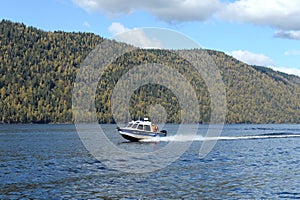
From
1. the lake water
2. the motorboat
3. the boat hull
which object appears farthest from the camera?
the motorboat

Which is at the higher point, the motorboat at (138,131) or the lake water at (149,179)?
the motorboat at (138,131)

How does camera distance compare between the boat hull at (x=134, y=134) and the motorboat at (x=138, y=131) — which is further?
the motorboat at (x=138, y=131)

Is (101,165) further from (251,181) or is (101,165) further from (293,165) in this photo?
(293,165)

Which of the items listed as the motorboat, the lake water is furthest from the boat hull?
the lake water

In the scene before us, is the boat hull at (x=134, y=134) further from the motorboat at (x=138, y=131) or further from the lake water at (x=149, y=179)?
the lake water at (x=149, y=179)

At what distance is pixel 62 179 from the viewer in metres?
49.8

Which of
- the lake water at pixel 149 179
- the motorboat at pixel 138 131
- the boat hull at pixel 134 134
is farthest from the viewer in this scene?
the motorboat at pixel 138 131

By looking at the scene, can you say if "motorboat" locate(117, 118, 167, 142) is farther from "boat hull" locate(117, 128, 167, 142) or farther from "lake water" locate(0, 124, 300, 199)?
"lake water" locate(0, 124, 300, 199)

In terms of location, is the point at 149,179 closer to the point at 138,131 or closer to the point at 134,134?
the point at 134,134

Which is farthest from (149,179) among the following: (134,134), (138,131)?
(138,131)

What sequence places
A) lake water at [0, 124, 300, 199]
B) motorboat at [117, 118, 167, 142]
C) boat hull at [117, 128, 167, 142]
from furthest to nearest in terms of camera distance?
1. motorboat at [117, 118, 167, 142]
2. boat hull at [117, 128, 167, 142]
3. lake water at [0, 124, 300, 199]

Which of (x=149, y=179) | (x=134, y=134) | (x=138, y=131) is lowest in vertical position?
(x=149, y=179)

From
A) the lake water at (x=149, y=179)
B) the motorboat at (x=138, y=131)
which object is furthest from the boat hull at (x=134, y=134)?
the lake water at (x=149, y=179)

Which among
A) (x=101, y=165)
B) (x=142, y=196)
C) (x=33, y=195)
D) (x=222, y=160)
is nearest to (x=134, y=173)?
(x=101, y=165)
